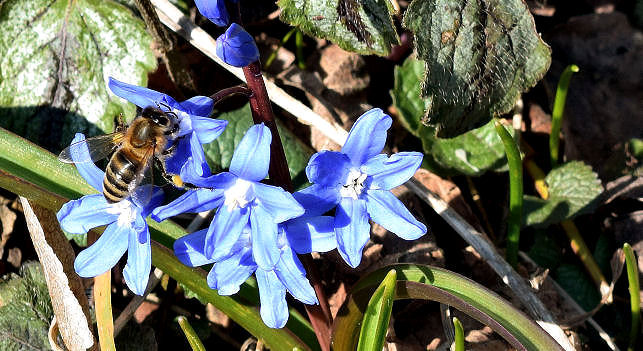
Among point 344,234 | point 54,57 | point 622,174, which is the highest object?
point 54,57

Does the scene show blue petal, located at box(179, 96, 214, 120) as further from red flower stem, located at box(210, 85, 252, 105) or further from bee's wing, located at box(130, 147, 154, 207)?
bee's wing, located at box(130, 147, 154, 207)

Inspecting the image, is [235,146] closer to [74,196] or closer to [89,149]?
[74,196]

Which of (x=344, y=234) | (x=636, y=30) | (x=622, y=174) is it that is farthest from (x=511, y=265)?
(x=636, y=30)

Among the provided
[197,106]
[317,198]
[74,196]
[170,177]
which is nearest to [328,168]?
[317,198]

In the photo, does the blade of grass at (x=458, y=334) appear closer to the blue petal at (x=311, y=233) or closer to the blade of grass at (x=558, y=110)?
the blue petal at (x=311, y=233)

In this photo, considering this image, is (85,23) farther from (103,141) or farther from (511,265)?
(511,265)

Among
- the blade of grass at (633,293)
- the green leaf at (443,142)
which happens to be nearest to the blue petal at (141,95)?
the green leaf at (443,142)
